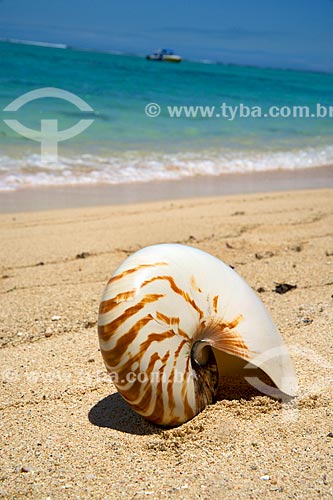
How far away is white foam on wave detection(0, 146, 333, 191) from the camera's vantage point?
8.24 metres

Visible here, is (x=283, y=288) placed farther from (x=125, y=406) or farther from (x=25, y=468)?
(x=25, y=468)

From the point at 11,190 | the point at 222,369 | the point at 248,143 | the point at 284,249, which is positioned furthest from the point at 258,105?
the point at 222,369

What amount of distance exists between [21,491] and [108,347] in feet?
1.93

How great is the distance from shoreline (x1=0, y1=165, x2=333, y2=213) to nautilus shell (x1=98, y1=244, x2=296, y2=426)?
4500 millimetres

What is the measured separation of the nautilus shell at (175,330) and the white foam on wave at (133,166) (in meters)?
5.62

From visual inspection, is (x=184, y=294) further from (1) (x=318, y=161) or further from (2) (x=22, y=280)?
(1) (x=318, y=161)

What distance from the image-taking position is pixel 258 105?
68.3 ft

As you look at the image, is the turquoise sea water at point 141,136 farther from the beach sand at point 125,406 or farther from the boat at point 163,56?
the boat at point 163,56

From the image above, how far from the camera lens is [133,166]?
940 centimetres

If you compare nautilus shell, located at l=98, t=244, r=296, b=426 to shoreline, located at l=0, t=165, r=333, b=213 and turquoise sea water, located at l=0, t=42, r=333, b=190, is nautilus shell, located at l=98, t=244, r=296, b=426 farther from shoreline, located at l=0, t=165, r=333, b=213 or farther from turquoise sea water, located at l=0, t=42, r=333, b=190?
turquoise sea water, located at l=0, t=42, r=333, b=190

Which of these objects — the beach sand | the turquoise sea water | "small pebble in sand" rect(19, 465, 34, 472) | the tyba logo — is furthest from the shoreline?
"small pebble in sand" rect(19, 465, 34, 472)

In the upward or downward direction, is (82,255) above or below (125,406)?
above

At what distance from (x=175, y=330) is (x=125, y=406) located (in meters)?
0.60

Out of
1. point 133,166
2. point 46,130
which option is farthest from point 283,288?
point 46,130
